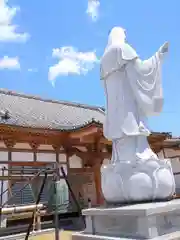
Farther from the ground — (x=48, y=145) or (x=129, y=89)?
(x=48, y=145)

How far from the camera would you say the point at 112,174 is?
4.08 m

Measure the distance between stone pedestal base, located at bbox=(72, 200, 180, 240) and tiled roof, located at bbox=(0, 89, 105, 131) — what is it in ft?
24.0

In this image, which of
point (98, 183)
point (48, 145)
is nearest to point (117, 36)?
point (48, 145)

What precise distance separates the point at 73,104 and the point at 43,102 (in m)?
2.17

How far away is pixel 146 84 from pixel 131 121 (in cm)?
67

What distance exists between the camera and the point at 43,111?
14469mm

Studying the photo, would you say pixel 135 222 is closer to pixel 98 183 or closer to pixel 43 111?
pixel 98 183

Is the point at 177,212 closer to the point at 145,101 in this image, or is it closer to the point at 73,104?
the point at 145,101

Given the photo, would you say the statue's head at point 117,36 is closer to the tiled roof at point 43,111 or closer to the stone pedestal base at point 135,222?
the stone pedestal base at point 135,222

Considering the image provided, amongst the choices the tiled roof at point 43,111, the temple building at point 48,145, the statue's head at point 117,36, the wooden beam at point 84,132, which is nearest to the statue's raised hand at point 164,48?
the statue's head at point 117,36

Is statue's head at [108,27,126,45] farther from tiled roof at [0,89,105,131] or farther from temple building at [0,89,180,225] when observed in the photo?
tiled roof at [0,89,105,131]

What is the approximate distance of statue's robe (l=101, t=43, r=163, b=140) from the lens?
4.48m

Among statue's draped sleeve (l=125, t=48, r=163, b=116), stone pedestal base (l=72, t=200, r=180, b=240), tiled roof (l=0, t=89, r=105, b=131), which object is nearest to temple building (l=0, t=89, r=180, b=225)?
tiled roof (l=0, t=89, r=105, b=131)

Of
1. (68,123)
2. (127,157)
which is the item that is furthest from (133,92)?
(68,123)
